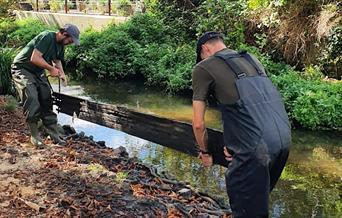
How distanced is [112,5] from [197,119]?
61.1ft

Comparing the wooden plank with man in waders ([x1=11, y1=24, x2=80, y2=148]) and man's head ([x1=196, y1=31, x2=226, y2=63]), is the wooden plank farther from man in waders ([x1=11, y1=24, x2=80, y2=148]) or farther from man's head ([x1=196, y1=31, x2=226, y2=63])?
man's head ([x1=196, y1=31, x2=226, y2=63])

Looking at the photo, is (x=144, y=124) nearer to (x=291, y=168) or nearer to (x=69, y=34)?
(x=69, y=34)

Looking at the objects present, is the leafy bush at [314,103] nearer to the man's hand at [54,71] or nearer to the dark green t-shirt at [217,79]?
the man's hand at [54,71]

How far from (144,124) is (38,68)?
1.53 m

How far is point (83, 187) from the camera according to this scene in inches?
171

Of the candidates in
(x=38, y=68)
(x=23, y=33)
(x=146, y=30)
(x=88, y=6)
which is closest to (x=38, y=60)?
(x=38, y=68)

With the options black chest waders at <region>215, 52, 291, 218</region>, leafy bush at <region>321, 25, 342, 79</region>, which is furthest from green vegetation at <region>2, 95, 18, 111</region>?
leafy bush at <region>321, 25, 342, 79</region>

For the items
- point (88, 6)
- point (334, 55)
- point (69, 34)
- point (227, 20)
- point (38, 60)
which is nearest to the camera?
point (38, 60)

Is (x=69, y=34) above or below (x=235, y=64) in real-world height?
below

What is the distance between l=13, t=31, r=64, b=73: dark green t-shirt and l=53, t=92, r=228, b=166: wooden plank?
123 centimetres

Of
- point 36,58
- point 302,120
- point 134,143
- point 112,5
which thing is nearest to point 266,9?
point 302,120

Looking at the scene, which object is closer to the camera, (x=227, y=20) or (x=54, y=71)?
(x=54, y=71)

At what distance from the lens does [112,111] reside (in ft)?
21.9

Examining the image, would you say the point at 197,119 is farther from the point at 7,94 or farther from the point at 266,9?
the point at 266,9
